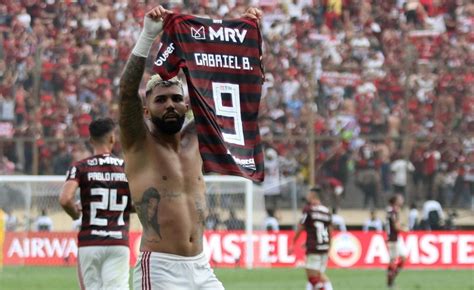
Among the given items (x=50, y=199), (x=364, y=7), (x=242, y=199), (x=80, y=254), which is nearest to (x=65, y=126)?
(x=50, y=199)

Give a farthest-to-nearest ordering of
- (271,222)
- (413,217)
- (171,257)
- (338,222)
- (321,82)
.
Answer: (321,82), (271,222), (338,222), (413,217), (171,257)

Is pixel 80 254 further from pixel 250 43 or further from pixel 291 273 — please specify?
pixel 291 273

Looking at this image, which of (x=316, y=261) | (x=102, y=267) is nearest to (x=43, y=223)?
(x=316, y=261)

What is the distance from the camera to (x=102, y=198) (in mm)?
11281

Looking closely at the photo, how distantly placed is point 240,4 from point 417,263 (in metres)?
8.65

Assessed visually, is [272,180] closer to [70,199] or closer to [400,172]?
[400,172]

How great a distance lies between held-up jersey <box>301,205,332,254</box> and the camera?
20.1 m

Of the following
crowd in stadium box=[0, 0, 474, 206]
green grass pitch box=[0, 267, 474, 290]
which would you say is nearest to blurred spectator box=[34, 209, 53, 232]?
green grass pitch box=[0, 267, 474, 290]

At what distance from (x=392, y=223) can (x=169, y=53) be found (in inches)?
671

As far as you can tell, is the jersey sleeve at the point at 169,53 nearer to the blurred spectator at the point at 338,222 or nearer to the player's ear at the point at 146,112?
the player's ear at the point at 146,112

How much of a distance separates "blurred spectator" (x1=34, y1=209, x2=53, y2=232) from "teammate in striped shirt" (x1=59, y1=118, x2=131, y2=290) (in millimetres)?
16926

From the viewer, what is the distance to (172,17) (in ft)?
23.8

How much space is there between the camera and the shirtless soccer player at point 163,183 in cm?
732

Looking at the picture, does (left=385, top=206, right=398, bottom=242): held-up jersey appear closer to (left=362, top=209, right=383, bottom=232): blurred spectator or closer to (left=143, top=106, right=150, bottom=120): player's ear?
(left=362, top=209, right=383, bottom=232): blurred spectator
